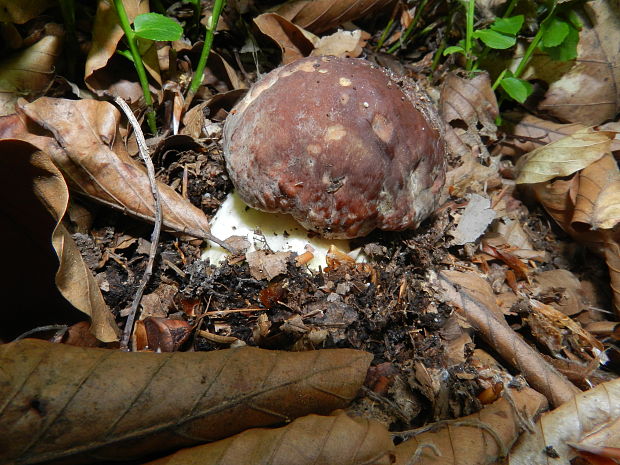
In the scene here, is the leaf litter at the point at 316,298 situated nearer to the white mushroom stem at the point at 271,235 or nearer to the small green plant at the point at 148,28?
the white mushroom stem at the point at 271,235

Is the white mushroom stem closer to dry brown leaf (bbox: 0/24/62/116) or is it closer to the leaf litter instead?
the leaf litter

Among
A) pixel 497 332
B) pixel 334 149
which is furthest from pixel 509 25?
pixel 497 332

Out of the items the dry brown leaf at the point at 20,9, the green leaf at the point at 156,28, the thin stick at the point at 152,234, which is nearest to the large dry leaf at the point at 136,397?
the thin stick at the point at 152,234

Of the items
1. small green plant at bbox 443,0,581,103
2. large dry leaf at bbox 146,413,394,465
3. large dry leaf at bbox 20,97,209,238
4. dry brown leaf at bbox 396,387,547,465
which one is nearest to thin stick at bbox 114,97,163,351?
large dry leaf at bbox 20,97,209,238

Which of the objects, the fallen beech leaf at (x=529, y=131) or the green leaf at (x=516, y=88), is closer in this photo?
the green leaf at (x=516, y=88)

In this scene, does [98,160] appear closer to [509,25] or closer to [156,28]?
[156,28]

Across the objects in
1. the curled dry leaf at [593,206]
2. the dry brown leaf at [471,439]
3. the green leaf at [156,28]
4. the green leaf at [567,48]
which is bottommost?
the dry brown leaf at [471,439]

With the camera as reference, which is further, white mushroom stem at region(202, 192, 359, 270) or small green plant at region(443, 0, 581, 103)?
small green plant at region(443, 0, 581, 103)
